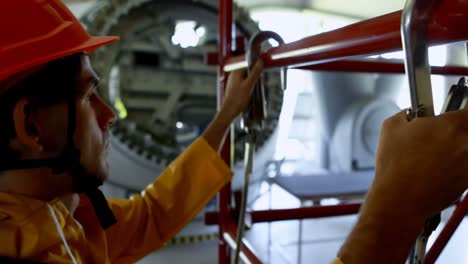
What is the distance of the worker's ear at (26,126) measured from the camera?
1.90ft

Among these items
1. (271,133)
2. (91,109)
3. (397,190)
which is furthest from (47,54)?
(271,133)

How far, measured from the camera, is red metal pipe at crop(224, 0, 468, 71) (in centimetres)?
33

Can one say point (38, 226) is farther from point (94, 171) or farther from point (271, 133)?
point (271, 133)

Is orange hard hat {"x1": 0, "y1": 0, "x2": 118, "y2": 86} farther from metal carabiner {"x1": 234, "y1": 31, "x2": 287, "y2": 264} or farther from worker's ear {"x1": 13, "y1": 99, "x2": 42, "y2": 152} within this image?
metal carabiner {"x1": 234, "y1": 31, "x2": 287, "y2": 264}

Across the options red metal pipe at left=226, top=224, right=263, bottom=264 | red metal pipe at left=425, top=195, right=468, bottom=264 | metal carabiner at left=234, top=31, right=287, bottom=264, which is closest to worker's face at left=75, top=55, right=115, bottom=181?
metal carabiner at left=234, top=31, right=287, bottom=264

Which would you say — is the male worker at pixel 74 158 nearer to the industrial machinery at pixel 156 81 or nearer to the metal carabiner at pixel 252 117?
the metal carabiner at pixel 252 117

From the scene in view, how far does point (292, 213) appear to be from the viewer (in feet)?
3.45

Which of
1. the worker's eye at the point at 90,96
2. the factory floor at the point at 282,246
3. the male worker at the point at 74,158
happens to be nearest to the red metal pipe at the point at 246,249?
the male worker at the point at 74,158

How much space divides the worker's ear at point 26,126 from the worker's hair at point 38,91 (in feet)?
0.04

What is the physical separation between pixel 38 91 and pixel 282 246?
2.00 meters

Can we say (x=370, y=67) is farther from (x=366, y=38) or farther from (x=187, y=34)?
(x=187, y=34)

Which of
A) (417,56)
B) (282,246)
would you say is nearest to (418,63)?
(417,56)

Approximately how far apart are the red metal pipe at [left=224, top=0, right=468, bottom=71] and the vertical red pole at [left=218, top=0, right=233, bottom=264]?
300mm

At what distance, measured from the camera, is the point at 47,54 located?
23.5 inches
